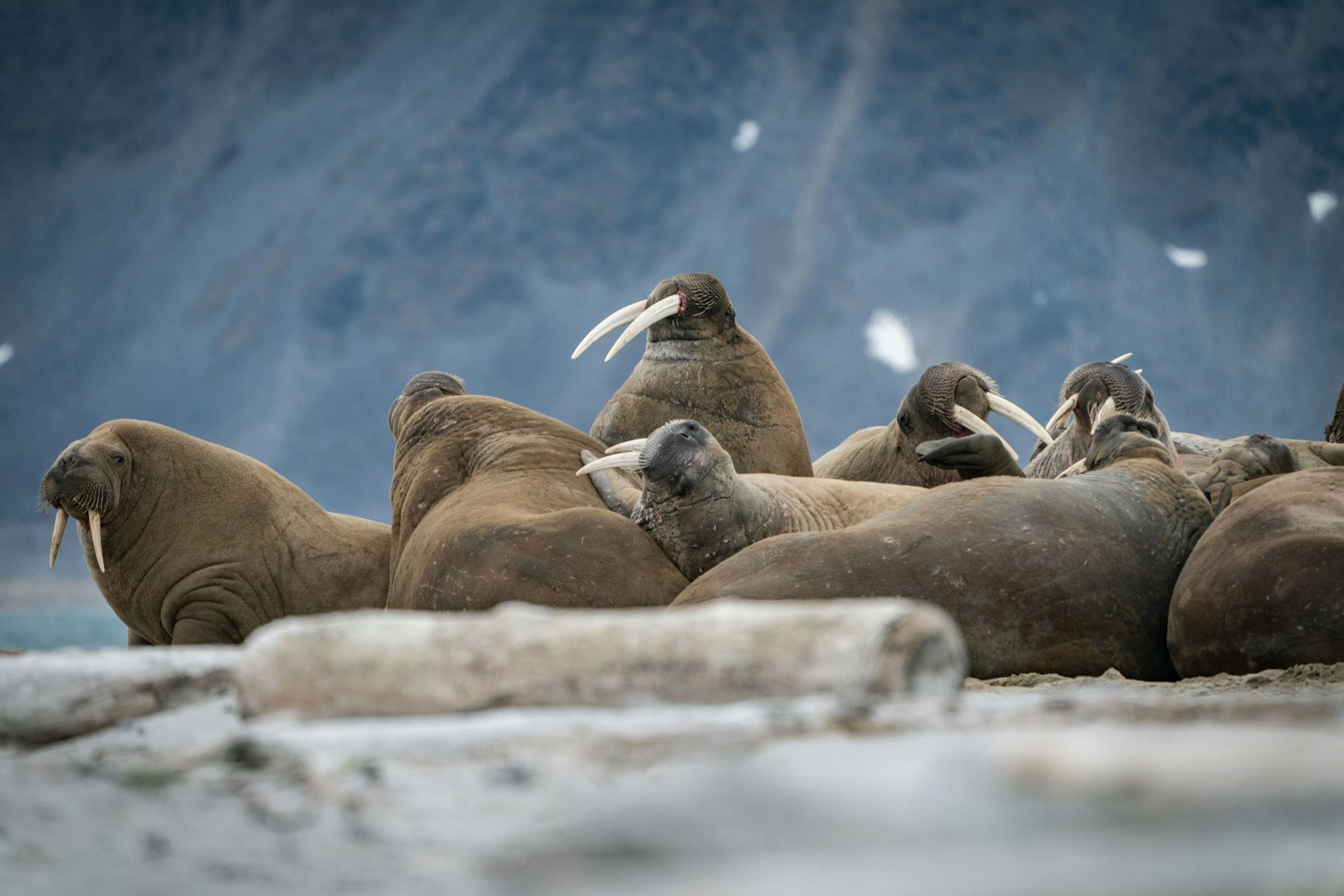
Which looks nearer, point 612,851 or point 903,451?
point 612,851

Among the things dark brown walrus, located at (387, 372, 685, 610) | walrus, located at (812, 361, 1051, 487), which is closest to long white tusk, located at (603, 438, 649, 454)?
dark brown walrus, located at (387, 372, 685, 610)

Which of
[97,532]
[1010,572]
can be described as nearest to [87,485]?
[97,532]

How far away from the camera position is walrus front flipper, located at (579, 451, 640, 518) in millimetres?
5414

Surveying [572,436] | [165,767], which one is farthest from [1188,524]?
[165,767]

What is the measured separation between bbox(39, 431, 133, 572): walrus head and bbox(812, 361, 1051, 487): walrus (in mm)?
3779

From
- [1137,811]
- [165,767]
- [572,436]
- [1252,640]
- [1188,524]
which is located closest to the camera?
[1137,811]

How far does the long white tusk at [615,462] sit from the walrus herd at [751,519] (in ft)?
0.08

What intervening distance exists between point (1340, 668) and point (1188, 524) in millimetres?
1154

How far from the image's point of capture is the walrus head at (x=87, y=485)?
596 centimetres

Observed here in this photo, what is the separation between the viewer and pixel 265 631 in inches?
85.1

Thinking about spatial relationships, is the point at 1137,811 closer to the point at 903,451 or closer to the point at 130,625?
the point at 903,451

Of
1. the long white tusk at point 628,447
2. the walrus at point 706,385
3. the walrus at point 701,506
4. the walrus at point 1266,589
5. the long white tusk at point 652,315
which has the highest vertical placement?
the long white tusk at point 652,315

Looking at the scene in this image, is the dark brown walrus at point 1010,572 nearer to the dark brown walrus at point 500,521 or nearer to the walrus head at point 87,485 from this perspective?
the dark brown walrus at point 500,521

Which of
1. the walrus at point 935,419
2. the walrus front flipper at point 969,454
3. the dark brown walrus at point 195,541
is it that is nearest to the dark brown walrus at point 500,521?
the dark brown walrus at point 195,541
